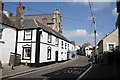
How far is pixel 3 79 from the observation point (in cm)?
1011

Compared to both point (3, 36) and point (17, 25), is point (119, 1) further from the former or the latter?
point (17, 25)

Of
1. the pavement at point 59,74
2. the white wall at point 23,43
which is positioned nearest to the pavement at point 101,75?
the pavement at point 59,74

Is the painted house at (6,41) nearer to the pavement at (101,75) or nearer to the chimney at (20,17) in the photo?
the chimney at (20,17)

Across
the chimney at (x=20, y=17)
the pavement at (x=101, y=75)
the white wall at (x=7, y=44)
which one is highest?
the chimney at (x=20, y=17)

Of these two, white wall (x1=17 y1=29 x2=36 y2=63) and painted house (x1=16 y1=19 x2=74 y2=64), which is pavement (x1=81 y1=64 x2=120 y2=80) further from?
white wall (x1=17 y1=29 x2=36 y2=63)

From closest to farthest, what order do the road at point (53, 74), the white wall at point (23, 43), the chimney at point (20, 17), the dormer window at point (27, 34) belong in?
the road at point (53, 74), the white wall at point (23, 43), the dormer window at point (27, 34), the chimney at point (20, 17)

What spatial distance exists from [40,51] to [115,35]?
1835cm

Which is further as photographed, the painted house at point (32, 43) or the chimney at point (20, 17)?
the chimney at point (20, 17)

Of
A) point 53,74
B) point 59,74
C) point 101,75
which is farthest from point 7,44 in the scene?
point 101,75

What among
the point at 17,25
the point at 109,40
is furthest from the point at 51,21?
the point at 17,25

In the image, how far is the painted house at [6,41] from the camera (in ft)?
52.7

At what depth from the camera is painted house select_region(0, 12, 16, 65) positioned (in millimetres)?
16075

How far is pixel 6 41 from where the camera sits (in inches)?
666

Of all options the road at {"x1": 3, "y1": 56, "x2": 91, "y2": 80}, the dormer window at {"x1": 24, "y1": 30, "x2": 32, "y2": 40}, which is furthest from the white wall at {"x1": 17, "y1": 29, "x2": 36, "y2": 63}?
the road at {"x1": 3, "y1": 56, "x2": 91, "y2": 80}
